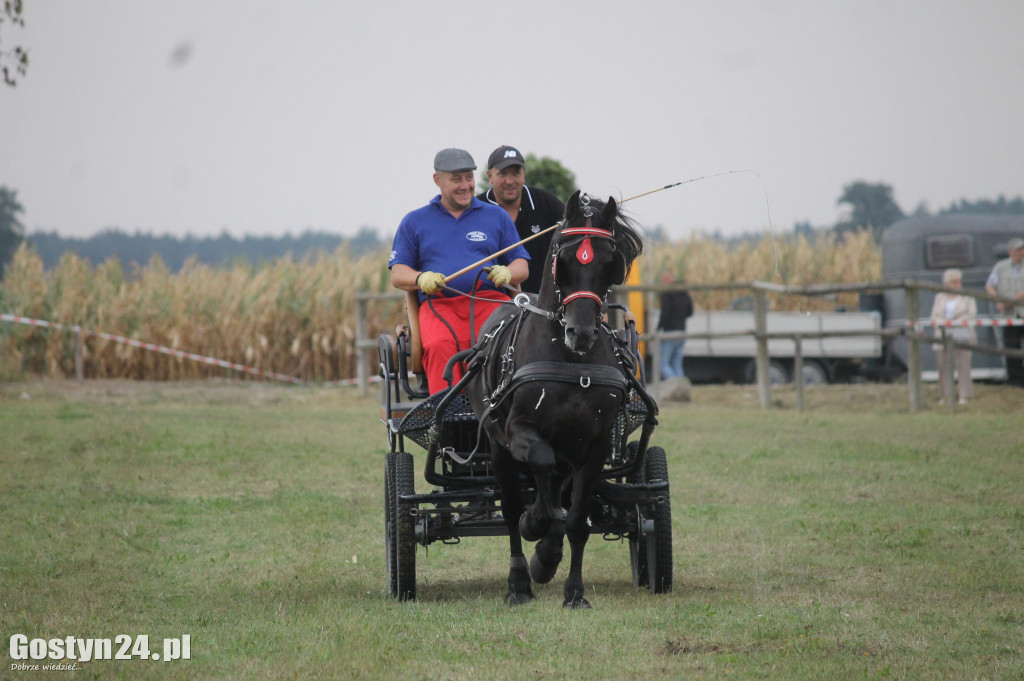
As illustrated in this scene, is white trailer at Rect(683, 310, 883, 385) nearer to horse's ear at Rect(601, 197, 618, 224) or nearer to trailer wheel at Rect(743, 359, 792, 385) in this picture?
trailer wheel at Rect(743, 359, 792, 385)

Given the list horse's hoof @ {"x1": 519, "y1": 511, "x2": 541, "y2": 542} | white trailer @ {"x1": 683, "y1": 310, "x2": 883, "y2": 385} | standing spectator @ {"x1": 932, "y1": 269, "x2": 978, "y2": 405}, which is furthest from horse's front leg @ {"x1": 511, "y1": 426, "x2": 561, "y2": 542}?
white trailer @ {"x1": 683, "y1": 310, "x2": 883, "y2": 385}

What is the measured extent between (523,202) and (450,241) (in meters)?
1.26

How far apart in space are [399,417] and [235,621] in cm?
162

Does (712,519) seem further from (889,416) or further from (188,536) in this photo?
(889,416)

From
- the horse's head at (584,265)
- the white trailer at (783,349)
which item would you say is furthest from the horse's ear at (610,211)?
the white trailer at (783,349)

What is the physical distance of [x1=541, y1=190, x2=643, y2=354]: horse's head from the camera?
5.19 m

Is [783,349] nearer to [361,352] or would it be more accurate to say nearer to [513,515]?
[361,352]

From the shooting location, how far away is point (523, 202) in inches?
309

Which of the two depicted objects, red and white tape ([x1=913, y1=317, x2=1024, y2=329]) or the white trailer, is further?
the white trailer

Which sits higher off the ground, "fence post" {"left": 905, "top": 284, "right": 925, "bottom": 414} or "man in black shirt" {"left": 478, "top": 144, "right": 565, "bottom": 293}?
"man in black shirt" {"left": 478, "top": 144, "right": 565, "bottom": 293}

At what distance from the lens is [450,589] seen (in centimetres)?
657

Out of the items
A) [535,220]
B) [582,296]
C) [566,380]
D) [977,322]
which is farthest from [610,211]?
[977,322]

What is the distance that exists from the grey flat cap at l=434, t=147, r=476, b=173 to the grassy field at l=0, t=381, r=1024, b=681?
2.38m

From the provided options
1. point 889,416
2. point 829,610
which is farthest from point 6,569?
point 889,416
